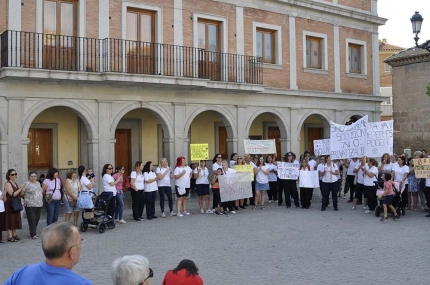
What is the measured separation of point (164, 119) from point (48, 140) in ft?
14.5

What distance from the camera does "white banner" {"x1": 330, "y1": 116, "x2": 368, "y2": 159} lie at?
1569 cm

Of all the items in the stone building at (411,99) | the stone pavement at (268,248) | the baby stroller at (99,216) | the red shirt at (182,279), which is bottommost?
the stone pavement at (268,248)

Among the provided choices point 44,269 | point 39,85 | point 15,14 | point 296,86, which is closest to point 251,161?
point 296,86

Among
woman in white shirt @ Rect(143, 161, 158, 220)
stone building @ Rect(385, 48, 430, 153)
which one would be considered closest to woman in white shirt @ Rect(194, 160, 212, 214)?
woman in white shirt @ Rect(143, 161, 158, 220)

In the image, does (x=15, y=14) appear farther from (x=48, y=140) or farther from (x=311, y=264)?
(x=311, y=264)

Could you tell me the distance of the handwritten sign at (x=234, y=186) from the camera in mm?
15891

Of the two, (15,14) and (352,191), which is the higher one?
(15,14)

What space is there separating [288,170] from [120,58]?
6762mm

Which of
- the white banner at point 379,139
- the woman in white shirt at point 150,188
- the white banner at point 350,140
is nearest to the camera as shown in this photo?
the woman in white shirt at point 150,188

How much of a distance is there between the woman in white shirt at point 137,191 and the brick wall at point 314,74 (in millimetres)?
10429

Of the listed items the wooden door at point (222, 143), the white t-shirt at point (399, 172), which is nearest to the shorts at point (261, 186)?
the white t-shirt at point (399, 172)

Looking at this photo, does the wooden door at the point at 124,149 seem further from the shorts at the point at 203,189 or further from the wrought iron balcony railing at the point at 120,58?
the shorts at the point at 203,189

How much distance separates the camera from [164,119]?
747 inches

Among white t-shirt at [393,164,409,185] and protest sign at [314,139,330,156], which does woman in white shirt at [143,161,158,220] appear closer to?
white t-shirt at [393,164,409,185]
